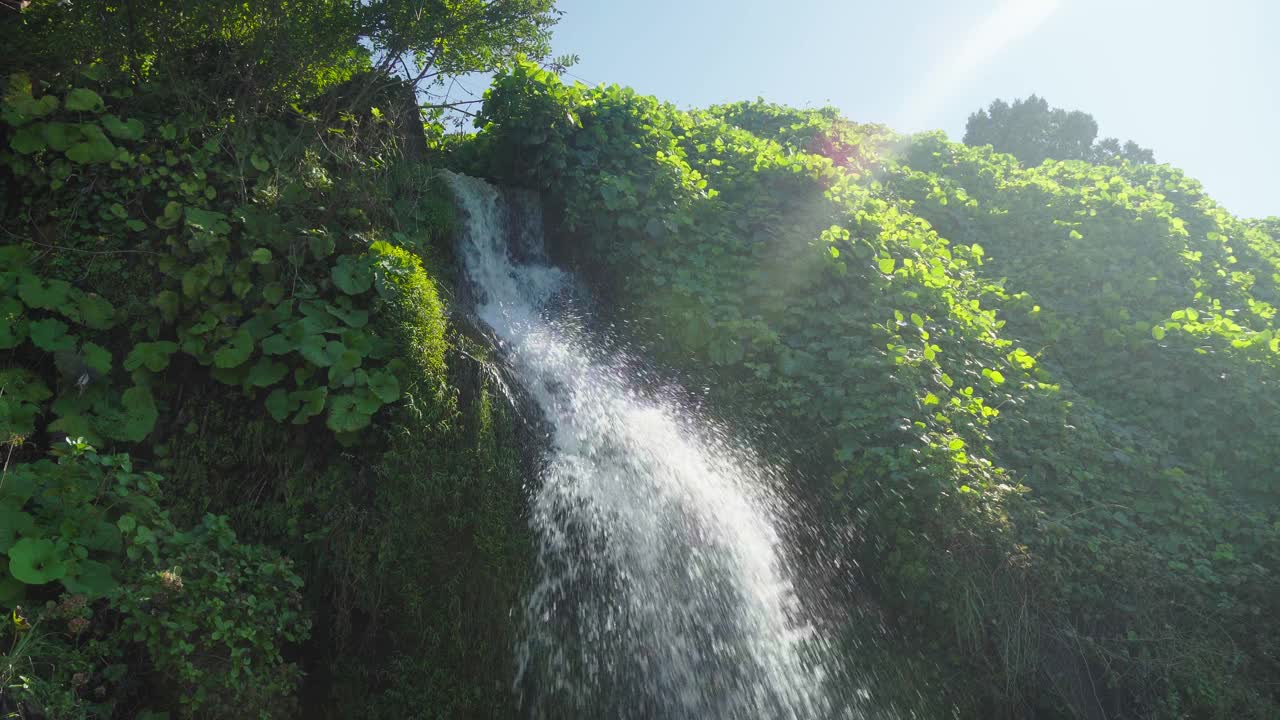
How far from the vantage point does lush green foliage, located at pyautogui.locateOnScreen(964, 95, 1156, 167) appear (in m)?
25.9

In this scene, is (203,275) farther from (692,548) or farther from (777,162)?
(777,162)

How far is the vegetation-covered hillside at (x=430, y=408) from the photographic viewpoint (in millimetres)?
3506

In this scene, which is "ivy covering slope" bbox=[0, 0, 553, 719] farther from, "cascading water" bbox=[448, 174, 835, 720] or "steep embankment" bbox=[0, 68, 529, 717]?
"cascading water" bbox=[448, 174, 835, 720]

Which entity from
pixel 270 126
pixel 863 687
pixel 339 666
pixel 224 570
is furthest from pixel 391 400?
pixel 863 687

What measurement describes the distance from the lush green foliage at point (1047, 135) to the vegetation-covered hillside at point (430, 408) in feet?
72.2

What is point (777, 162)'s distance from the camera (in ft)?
26.8

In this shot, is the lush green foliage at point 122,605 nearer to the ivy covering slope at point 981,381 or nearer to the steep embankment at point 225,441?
the steep embankment at point 225,441

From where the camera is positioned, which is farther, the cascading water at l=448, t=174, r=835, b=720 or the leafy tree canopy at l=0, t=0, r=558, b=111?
the leafy tree canopy at l=0, t=0, r=558, b=111

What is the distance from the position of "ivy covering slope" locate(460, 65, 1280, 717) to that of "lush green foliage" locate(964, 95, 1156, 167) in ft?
58.2

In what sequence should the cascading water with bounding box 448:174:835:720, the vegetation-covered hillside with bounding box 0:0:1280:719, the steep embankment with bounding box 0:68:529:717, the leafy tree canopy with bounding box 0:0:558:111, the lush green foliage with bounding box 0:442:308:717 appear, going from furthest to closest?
1. the leafy tree canopy with bounding box 0:0:558:111
2. the cascading water with bounding box 448:174:835:720
3. the vegetation-covered hillside with bounding box 0:0:1280:719
4. the steep embankment with bounding box 0:68:529:717
5. the lush green foliage with bounding box 0:442:308:717

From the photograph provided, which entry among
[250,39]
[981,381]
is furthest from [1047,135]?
[250,39]

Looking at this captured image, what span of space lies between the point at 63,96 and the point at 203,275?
5.54ft

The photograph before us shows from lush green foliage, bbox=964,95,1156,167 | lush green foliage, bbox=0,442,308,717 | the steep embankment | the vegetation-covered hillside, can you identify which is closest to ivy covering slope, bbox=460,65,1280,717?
the vegetation-covered hillside

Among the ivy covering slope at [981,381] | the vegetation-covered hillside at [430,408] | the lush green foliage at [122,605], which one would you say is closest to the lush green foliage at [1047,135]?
the ivy covering slope at [981,381]
